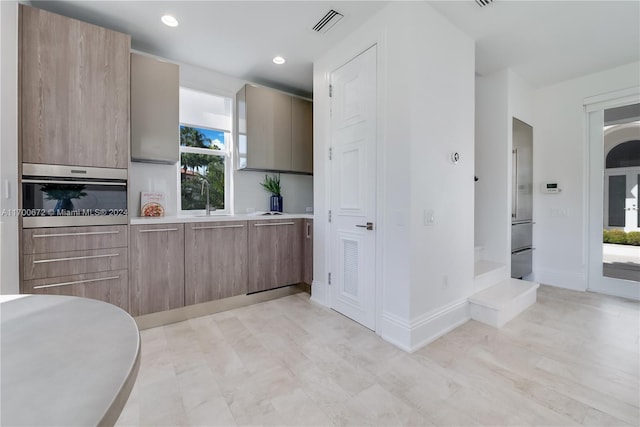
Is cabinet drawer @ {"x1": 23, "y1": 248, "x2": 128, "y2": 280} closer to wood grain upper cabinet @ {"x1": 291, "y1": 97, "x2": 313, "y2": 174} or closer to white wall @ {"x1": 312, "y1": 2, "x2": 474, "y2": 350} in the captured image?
wood grain upper cabinet @ {"x1": 291, "y1": 97, "x2": 313, "y2": 174}

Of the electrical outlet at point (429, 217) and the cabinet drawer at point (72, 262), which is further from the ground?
the electrical outlet at point (429, 217)

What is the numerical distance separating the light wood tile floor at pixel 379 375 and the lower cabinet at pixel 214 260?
1.02ft

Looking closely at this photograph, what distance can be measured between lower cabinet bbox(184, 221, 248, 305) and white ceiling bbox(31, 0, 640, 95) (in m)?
1.87

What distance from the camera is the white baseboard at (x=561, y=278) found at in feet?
11.8

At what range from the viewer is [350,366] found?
1.91m

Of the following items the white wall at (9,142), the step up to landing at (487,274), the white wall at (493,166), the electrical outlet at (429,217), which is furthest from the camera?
the white wall at (493,166)

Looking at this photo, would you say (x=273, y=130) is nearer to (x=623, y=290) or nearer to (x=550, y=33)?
(x=550, y=33)

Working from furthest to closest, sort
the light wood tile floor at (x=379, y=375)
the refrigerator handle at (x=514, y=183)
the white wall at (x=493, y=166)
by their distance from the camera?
the refrigerator handle at (x=514, y=183)
the white wall at (x=493, y=166)
the light wood tile floor at (x=379, y=375)

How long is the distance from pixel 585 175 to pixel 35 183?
588cm

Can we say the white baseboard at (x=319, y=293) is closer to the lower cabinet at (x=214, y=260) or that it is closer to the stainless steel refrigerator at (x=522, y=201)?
the lower cabinet at (x=214, y=260)

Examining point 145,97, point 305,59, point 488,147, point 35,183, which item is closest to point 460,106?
point 488,147

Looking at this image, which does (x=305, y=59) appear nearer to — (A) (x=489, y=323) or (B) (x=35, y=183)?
(B) (x=35, y=183)

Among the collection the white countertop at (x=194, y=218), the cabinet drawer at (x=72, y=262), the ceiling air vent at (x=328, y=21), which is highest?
the ceiling air vent at (x=328, y=21)

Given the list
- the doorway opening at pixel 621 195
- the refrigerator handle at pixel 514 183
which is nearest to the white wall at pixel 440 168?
the refrigerator handle at pixel 514 183
